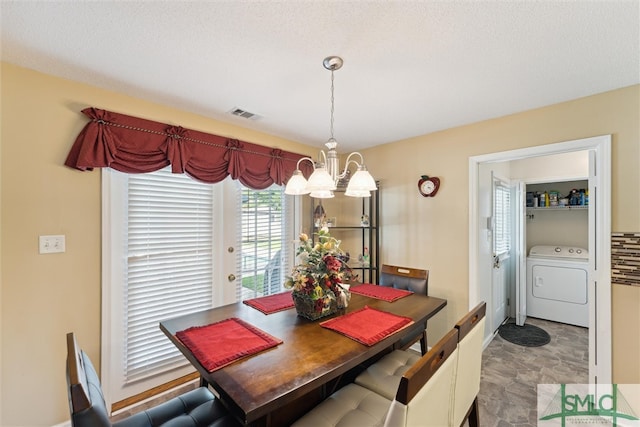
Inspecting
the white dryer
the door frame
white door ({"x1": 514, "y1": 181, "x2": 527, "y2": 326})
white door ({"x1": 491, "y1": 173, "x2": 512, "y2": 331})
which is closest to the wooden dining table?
the door frame

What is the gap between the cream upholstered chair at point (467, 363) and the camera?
4.29 feet

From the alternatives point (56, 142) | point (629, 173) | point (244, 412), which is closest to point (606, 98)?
point (629, 173)

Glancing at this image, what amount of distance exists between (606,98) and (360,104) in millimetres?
1764

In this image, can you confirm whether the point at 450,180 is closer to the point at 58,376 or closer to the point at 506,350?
the point at 506,350

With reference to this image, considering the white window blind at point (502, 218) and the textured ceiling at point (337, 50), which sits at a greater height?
the textured ceiling at point (337, 50)

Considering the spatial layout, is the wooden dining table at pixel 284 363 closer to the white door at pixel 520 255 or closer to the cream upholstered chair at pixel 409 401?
the cream upholstered chair at pixel 409 401

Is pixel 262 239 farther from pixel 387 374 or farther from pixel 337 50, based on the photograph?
pixel 337 50

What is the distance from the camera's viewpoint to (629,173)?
1.84 metres

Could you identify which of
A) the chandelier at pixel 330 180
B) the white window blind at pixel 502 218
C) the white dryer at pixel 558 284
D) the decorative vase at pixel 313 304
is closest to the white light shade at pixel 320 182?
the chandelier at pixel 330 180

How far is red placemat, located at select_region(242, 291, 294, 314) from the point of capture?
1834 mm

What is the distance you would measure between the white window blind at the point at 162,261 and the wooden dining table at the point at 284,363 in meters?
0.73

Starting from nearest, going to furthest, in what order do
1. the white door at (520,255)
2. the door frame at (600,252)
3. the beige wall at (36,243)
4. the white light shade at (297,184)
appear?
the beige wall at (36,243)
the white light shade at (297,184)
the door frame at (600,252)
the white door at (520,255)

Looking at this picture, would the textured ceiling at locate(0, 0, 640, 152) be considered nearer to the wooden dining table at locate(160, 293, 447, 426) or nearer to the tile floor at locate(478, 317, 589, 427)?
the wooden dining table at locate(160, 293, 447, 426)

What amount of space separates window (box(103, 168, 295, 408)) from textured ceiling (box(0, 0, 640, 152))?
2.33 ft
